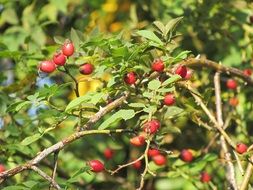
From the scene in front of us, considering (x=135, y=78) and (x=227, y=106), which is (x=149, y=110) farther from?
(x=227, y=106)

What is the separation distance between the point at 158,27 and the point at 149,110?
29cm

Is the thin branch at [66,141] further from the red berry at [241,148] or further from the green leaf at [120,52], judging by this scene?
the red berry at [241,148]

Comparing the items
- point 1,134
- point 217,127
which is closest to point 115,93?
point 217,127

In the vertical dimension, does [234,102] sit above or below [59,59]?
below

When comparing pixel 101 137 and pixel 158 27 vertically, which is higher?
pixel 158 27

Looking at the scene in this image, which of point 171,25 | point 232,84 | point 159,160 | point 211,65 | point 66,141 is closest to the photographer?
point 66,141

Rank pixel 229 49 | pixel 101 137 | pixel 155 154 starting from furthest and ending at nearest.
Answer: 1. pixel 101 137
2. pixel 229 49
3. pixel 155 154

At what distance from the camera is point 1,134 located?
7.77ft

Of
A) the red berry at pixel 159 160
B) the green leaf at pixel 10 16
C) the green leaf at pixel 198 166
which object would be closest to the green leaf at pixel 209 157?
the green leaf at pixel 198 166

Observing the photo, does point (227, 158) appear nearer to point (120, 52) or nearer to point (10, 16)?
point (120, 52)

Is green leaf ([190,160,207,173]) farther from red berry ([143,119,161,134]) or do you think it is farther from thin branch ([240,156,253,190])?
red berry ([143,119,161,134])

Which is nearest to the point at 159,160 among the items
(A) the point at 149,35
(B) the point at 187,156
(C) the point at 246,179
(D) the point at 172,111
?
(B) the point at 187,156

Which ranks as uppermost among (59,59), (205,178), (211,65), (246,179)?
(59,59)

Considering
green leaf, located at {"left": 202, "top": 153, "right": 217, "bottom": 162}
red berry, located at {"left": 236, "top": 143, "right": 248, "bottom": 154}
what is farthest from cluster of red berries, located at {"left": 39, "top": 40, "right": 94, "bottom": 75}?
green leaf, located at {"left": 202, "top": 153, "right": 217, "bottom": 162}
